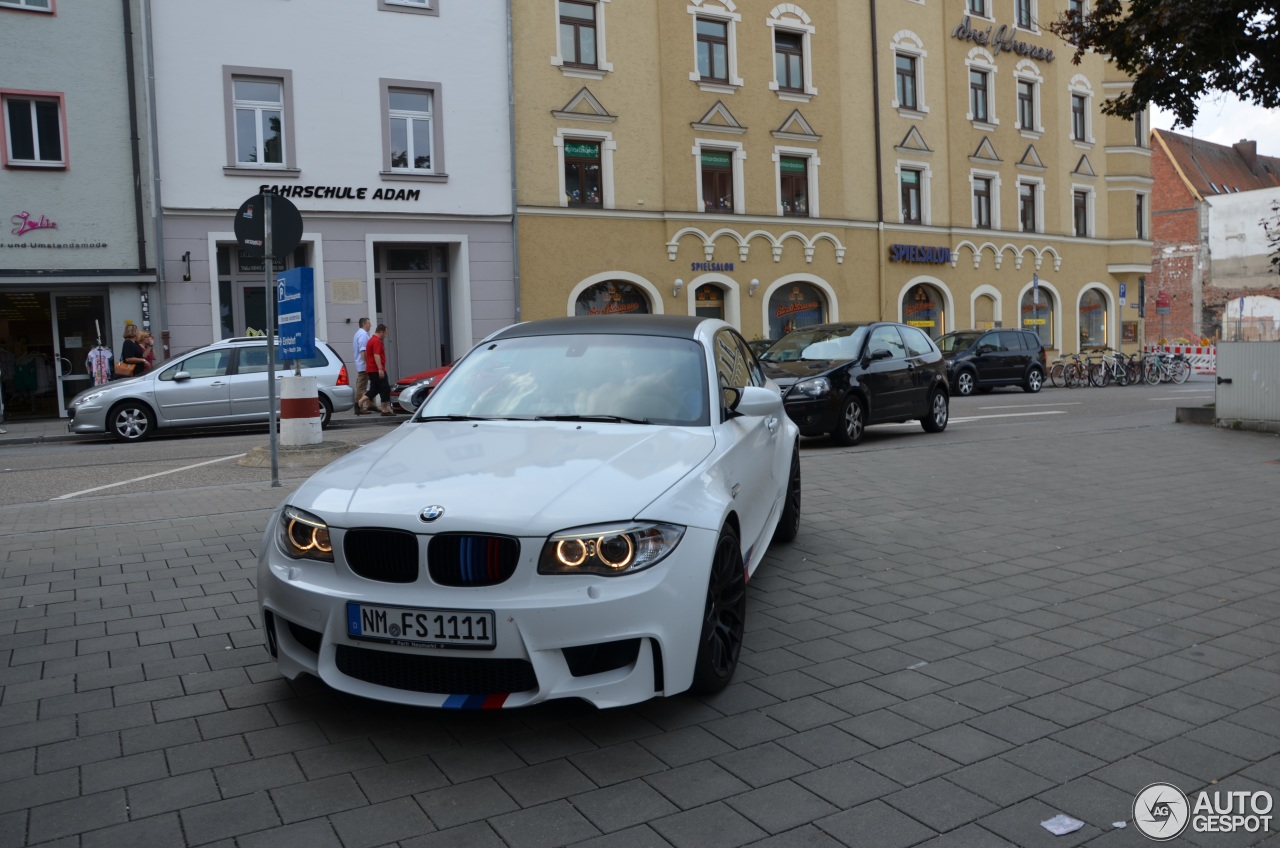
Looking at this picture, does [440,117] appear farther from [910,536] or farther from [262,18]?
[910,536]

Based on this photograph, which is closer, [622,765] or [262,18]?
[622,765]

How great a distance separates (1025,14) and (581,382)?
123ft

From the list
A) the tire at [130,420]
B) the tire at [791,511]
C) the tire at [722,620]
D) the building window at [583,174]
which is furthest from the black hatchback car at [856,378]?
the building window at [583,174]

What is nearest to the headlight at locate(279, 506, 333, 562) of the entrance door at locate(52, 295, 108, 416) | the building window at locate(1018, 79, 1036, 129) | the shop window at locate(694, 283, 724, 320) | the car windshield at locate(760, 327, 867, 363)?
the car windshield at locate(760, 327, 867, 363)

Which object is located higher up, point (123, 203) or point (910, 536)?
point (123, 203)

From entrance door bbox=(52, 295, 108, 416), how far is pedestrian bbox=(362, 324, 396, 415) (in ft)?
18.0

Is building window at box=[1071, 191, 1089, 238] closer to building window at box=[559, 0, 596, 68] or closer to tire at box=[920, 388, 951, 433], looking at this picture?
building window at box=[559, 0, 596, 68]

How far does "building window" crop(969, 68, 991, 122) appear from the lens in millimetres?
35094

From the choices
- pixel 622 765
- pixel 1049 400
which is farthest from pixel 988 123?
pixel 622 765

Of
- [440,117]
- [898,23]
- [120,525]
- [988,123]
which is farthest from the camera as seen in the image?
[988,123]

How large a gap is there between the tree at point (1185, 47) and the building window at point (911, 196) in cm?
1660

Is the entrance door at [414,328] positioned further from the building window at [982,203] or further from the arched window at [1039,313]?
the arched window at [1039,313]

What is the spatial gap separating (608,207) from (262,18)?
28.9ft

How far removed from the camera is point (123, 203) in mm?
21250
